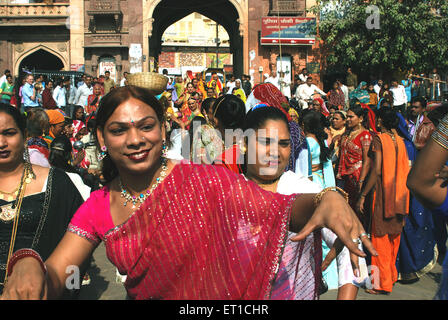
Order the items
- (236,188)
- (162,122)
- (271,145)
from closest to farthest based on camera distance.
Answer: (236,188), (162,122), (271,145)

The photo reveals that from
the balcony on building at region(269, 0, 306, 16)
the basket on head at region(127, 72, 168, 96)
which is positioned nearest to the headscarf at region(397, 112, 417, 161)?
the basket on head at region(127, 72, 168, 96)

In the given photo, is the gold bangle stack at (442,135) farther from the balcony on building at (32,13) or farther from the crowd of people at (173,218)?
the balcony on building at (32,13)

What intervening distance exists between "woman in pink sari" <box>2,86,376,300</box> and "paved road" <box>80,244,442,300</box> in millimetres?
2662

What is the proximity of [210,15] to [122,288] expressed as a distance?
2558cm

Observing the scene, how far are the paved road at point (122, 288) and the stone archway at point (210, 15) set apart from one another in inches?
727

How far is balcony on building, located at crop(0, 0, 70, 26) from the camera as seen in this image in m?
24.1

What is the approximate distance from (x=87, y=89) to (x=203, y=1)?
1448cm

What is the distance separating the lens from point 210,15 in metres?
28.5

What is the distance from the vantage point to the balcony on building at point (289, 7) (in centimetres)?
2259

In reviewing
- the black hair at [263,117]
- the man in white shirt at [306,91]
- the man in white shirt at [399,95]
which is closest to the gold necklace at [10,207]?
the black hair at [263,117]

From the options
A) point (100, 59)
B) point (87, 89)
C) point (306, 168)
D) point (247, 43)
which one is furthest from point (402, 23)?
point (306, 168)
